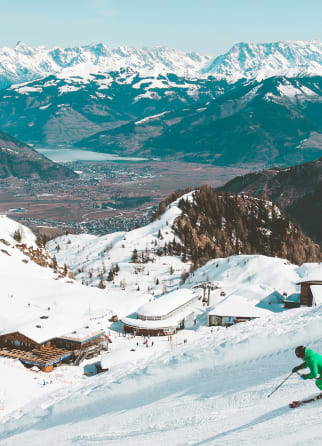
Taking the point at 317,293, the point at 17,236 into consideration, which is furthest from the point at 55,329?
the point at 17,236

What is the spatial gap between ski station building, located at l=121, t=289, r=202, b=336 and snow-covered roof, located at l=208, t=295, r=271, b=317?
194 inches

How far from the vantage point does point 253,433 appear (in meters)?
14.7

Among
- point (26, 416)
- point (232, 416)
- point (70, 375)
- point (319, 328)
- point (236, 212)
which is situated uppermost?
point (236, 212)

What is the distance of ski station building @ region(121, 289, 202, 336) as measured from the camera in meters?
65.3

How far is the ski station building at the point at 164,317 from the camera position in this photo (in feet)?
214

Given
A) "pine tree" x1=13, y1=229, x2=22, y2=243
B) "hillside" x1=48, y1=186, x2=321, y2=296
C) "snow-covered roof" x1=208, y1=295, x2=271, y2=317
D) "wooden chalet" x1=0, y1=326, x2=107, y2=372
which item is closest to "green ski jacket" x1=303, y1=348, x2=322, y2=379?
"wooden chalet" x1=0, y1=326, x2=107, y2=372

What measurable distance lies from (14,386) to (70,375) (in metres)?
8.62

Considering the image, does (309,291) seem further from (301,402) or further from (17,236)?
(17,236)

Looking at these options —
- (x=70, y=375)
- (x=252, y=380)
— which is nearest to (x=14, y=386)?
(x=70, y=375)

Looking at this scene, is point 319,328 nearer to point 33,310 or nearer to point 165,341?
point 165,341

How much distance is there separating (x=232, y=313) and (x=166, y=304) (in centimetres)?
1062

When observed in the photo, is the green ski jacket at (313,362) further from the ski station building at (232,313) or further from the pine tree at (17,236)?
the pine tree at (17,236)

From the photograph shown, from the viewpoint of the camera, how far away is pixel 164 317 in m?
68.0

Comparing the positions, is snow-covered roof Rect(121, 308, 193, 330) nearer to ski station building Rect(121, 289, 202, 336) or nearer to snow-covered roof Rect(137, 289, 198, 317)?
ski station building Rect(121, 289, 202, 336)
